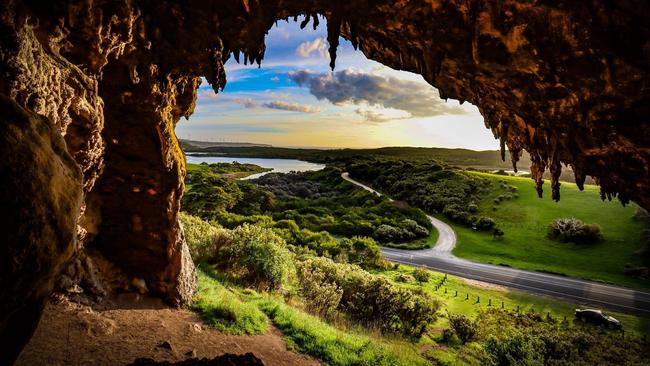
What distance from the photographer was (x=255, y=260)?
18.0m

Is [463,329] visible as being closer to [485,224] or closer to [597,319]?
[597,319]

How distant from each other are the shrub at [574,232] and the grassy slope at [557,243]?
0.96 meters

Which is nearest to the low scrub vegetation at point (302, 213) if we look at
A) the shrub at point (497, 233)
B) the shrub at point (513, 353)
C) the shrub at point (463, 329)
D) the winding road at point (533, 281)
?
the winding road at point (533, 281)

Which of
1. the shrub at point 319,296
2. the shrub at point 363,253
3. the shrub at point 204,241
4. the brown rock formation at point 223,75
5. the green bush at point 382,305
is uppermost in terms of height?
the brown rock formation at point 223,75

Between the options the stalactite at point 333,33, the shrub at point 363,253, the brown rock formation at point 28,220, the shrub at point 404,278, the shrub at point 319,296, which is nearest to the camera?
the brown rock formation at point 28,220

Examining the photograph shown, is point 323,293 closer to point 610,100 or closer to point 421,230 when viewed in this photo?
point 610,100

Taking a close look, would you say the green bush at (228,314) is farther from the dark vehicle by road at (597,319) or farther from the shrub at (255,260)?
the dark vehicle by road at (597,319)

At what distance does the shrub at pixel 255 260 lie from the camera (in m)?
17.9

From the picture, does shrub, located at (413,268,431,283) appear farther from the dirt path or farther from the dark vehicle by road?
the dirt path

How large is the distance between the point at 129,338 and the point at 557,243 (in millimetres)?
54299

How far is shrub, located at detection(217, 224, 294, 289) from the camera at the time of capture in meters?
17.9

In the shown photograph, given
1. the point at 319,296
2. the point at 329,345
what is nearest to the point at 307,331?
the point at 329,345

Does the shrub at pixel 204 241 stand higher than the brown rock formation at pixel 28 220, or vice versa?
the brown rock formation at pixel 28 220

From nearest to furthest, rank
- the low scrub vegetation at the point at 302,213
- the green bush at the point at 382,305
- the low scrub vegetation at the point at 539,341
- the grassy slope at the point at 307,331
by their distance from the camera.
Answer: the grassy slope at the point at 307,331
the low scrub vegetation at the point at 539,341
the green bush at the point at 382,305
the low scrub vegetation at the point at 302,213
